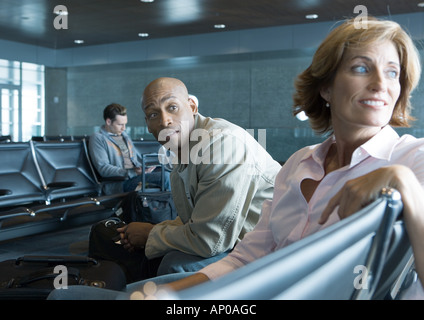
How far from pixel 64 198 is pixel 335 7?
6989 mm

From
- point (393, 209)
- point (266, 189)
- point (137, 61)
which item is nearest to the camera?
point (393, 209)

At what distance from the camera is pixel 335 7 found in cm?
893

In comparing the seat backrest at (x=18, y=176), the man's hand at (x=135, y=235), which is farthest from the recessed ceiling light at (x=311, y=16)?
the man's hand at (x=135, y=235)

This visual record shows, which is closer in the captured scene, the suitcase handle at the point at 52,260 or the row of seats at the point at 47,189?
the suitcase handle at the point at 52,260

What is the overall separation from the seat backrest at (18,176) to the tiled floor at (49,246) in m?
0.38

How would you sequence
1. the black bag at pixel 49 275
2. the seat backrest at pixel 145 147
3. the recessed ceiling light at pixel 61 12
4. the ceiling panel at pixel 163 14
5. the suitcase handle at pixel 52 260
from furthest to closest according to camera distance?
the recessed ceiling light at pixel 61 12
the ceiling panel at pixel 163 14
the seat backrest at pixel 145 147
the suitcase handle at pixel 52 260
the black bag at pixel 49 275

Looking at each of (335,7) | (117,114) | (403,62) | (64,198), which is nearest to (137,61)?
(335,7)

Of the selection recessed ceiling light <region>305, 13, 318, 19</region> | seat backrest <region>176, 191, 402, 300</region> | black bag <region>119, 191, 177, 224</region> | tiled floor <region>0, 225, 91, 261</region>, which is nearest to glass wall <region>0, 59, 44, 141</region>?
recessed ceiling light <region>305, 13, 318, 19</region>

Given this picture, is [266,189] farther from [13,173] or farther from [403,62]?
[13,173]

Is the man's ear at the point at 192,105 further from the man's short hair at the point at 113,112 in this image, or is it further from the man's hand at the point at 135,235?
the man's short hair at the point at 113,112

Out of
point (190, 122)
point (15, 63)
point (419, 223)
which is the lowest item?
point (419, 223)

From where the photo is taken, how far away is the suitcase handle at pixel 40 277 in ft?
5.09

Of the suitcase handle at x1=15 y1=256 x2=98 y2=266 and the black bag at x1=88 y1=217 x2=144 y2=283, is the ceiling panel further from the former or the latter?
the suitcase handle at x1=15 y1=256 x2=98 y2=266

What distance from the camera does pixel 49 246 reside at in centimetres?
440
